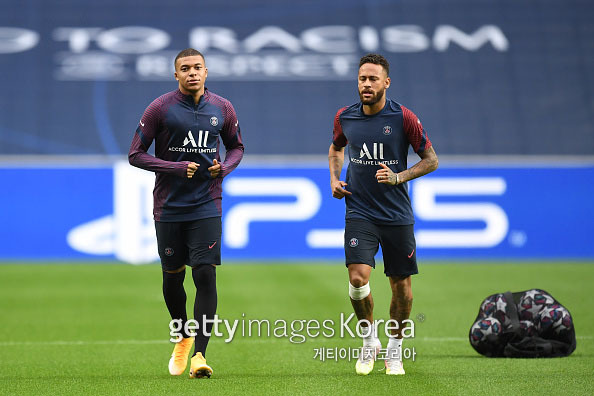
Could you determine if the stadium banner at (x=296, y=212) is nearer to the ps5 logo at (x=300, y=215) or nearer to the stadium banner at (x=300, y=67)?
the ps5 logo at (x=300, y=215)

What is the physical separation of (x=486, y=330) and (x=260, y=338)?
2117 millimetres

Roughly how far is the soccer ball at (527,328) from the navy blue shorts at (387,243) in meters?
1.13

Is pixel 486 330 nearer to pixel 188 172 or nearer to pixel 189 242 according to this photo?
pixel 189 242

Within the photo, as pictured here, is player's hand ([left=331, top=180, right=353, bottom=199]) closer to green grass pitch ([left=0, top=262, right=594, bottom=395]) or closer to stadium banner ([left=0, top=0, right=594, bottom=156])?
green grass pitch ([left=0, top=262, right=594, bottom=395])

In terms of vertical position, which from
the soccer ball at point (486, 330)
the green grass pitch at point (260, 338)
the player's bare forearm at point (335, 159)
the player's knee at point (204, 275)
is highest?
the player's bare forearm at point (335, 159)

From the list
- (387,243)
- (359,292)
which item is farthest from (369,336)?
(387,243)

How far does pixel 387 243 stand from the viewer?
6.91 meters

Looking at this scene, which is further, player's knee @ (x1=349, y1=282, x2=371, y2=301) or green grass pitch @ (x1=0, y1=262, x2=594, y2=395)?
player's knee @ (x1=349, y1=282, x2=371, y2=301)

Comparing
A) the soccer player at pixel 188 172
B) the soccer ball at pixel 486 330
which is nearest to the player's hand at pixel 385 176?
the soccer player at pixel 188 172

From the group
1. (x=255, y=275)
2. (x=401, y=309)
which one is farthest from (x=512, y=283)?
(x=401, y=309)

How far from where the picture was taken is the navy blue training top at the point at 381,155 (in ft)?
22.5

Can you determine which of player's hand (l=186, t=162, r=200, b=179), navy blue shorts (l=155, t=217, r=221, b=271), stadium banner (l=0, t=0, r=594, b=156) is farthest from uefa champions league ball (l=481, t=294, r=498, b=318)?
stadium banner (l=0, t=0, r=594, b=156)

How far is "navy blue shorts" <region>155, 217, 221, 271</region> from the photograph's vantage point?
265 inches

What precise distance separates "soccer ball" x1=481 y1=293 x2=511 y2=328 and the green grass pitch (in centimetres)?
32
